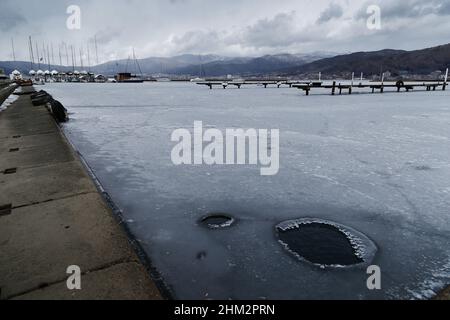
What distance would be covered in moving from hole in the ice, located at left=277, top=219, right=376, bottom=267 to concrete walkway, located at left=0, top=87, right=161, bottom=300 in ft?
6.21

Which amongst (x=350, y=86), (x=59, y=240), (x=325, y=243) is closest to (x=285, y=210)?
(x=325, y=243)

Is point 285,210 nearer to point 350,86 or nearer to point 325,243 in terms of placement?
point 325,243

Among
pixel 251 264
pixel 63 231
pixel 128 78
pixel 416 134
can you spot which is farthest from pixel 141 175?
pixel 128 78

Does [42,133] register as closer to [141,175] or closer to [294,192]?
[141,175]

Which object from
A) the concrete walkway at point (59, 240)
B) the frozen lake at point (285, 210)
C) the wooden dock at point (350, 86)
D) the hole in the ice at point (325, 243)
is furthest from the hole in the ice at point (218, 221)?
the wooden dock at point (350, 86)

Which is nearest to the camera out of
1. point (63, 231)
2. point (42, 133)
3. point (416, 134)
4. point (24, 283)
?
point (24, 283)

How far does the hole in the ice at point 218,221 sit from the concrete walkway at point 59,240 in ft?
4.23

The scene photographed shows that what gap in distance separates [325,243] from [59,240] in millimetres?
2958

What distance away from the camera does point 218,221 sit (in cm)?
432

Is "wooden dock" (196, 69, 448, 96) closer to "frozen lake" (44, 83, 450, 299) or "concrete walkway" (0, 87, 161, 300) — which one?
"frozen lake" (44, 83, 450, 299)

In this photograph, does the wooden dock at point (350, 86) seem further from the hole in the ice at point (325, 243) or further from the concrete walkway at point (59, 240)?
the concrete walkway at point (59, 240)

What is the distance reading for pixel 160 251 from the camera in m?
3.49

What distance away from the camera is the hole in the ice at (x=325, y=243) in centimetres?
346
